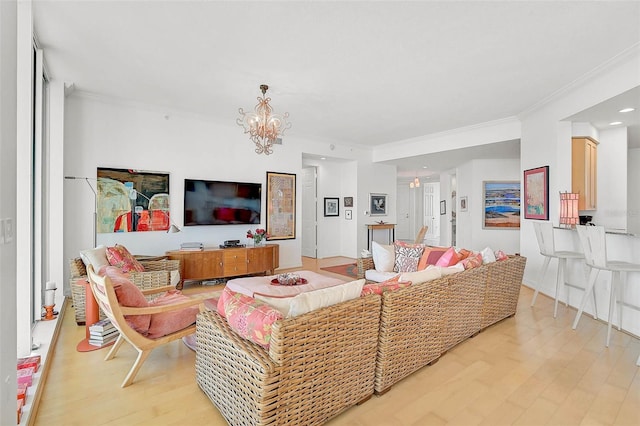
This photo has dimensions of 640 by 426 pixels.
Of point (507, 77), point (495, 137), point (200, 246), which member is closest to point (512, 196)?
point (495, 137)

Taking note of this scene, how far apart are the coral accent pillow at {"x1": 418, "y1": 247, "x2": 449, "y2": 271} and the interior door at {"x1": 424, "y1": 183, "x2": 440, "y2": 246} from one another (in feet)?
27.9

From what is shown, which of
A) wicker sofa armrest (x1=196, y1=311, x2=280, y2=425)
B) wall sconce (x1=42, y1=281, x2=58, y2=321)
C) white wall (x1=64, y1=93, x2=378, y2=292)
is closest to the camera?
wicker sofa armrest (x1=196, y1=311, x2=280, y2=425)

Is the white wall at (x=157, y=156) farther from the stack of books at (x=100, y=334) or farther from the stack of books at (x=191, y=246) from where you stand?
the stack of books at (x=100, y=334)

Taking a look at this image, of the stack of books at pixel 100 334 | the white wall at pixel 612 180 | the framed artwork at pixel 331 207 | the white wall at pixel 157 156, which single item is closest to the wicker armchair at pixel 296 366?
the stack of books at pixel 100 334

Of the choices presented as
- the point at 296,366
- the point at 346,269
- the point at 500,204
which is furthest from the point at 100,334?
the point at 500,204

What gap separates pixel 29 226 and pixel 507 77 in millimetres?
5122

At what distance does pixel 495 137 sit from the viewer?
18.5 feet

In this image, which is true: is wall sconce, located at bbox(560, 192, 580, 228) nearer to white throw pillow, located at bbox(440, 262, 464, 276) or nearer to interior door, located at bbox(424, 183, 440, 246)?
white throw pillow, located at bbox(440, 262, 464, 276)

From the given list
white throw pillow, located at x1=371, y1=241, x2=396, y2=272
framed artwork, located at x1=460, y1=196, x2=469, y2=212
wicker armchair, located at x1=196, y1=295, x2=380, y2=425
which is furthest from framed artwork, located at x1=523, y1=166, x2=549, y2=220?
wicker armchair, located at x1=196, y1=295, x2=380, y2=425

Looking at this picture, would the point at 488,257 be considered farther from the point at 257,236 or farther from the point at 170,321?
the point at 257,236

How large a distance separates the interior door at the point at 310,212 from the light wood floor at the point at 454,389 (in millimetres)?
5492

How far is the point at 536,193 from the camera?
4.78 metres

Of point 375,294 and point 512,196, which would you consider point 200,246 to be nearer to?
point 375,294

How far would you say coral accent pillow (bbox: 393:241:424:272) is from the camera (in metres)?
4.36
